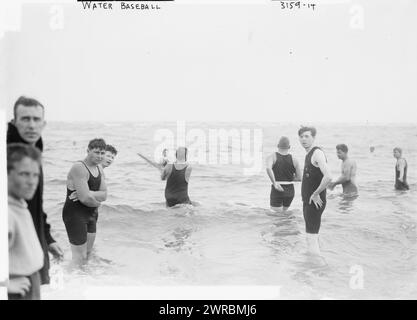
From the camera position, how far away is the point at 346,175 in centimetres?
281

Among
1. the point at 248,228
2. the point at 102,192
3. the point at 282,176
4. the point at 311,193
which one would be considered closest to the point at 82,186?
the point at 102,192

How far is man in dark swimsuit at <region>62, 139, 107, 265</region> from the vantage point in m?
2.78

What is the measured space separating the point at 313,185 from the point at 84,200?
1.28 metres

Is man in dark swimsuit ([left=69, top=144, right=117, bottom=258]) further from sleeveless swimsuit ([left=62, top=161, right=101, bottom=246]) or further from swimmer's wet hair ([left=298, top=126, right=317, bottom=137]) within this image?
swimmer's wet hair ([left=298, top=126, right=317, bottom=137])

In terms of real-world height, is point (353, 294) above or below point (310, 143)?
below

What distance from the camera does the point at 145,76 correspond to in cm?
282

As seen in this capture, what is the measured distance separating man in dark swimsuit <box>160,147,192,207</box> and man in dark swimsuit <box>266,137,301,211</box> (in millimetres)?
470

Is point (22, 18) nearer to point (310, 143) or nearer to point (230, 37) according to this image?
point (230, 37)

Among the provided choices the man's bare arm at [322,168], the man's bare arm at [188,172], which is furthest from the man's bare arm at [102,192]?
the man's bare arm at [322,168]

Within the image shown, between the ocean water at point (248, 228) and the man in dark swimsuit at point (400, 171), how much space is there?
3 centimetres

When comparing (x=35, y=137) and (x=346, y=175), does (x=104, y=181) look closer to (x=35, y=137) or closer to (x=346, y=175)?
(x=35, y=137)

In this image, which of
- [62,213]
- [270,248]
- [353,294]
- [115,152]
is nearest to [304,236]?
[270,248]

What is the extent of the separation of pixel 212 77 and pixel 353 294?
4.80 ft

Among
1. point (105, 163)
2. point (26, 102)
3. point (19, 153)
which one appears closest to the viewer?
point (19, 153)
